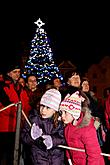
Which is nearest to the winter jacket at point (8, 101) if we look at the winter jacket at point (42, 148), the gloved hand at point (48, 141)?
the winter jacket at point (42, 148)

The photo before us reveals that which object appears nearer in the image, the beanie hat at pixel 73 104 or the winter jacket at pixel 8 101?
the beanie hat at pixel 73 104

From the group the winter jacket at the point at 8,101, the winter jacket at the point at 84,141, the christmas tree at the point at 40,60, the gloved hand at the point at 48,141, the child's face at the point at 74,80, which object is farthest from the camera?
the christmas tree at the point at 40,60

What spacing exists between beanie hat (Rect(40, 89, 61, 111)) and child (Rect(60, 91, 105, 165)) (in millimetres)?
167

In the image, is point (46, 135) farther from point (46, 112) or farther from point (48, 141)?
point (46, 112)

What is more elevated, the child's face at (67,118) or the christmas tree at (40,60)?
the christmas tree at (40,60)

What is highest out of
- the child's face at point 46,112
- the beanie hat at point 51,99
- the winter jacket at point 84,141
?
the beanie hat at point 51,99

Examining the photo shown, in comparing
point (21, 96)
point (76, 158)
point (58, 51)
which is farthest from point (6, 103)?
point (58, 51)

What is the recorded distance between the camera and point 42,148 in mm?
3816

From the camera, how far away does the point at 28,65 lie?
2150cm

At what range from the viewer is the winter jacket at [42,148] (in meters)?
3.87

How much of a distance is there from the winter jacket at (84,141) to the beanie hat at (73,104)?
0.31ft

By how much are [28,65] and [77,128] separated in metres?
18.1

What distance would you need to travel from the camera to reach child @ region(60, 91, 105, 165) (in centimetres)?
344

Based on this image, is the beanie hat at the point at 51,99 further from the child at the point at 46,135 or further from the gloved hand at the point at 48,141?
the gloved hand at the point at 48,141
